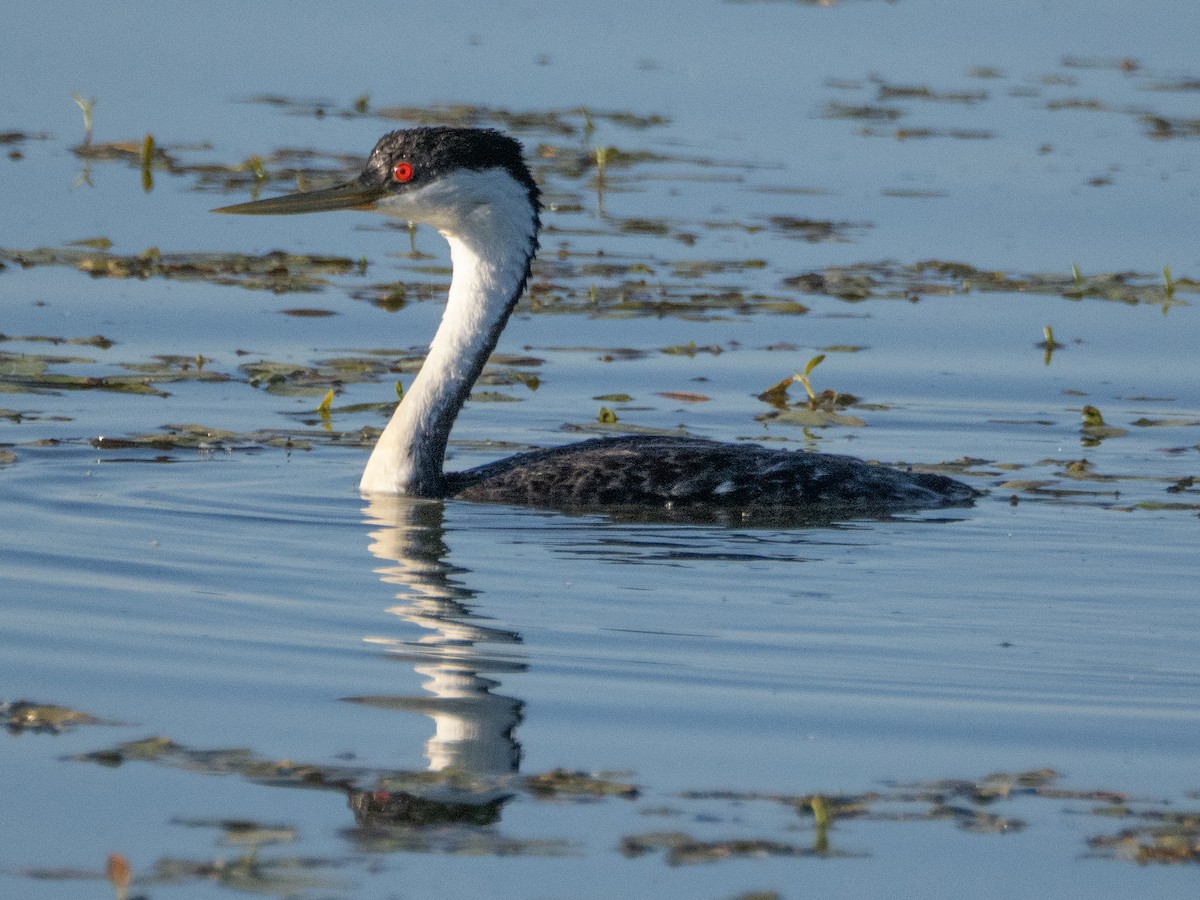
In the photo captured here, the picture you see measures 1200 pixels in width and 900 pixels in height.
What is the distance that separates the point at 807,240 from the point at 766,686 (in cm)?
933

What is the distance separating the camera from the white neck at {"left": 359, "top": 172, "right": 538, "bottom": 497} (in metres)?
10.4

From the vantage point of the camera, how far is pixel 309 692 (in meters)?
7.18

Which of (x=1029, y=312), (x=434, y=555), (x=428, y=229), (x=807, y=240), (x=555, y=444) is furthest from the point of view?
(x=428, y=229)

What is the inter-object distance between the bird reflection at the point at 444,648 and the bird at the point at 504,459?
0.29 meters

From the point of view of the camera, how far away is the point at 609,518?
33.2ft

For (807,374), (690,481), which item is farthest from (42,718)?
(807,374)

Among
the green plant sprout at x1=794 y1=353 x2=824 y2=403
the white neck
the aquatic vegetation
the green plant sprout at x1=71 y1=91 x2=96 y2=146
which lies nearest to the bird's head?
the white neck

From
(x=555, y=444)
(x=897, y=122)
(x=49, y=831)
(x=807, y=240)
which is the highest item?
(x=897, y=122)

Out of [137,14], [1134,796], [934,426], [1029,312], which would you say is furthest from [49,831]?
[137,14]

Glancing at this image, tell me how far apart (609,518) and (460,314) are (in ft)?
4.28

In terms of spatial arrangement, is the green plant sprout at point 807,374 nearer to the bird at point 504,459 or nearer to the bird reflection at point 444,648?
the bird at point 504,459

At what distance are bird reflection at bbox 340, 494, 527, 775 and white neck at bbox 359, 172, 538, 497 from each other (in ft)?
0.58

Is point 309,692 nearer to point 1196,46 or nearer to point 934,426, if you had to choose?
point 934,426

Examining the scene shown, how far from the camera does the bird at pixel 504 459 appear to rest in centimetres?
1027
